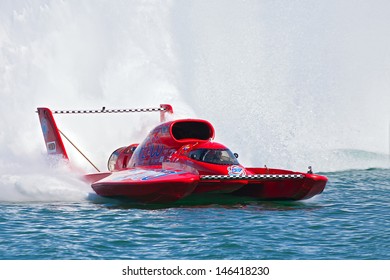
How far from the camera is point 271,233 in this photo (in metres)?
8.65

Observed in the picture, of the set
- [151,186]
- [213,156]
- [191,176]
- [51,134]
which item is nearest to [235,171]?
[213,156]

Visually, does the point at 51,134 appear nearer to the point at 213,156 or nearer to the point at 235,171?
the point at 213,156

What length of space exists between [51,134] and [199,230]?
666cm

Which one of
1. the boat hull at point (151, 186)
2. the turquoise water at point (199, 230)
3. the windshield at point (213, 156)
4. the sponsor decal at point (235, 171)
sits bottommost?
the turquoise water at point (199, 230)

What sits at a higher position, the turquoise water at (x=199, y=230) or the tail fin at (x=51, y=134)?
the tail fin at (x=51, y=134)

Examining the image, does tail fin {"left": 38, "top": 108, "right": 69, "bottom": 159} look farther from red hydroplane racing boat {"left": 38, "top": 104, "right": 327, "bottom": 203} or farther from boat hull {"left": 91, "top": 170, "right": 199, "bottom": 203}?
boat hull {"left": 91, "top": 170, "right": 199, "bottom": 203}

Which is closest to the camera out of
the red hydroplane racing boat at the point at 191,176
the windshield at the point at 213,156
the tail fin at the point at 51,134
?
the red hydroplane racing boat at the point at 191,176

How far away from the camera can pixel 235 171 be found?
1124cm

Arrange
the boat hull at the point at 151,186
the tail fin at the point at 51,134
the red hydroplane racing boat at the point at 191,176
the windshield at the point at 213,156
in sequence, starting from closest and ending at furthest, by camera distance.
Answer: the boat hull at the point at 151,186 → the red hydroplane racing boat at the point at 191,176 → the windshield at the point at 213,156 → the tail fin at the point at 51,134

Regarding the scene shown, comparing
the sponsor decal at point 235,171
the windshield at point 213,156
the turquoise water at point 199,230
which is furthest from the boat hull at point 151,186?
the sponsor decal at point 235,171

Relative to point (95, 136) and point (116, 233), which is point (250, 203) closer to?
point (116, 233)

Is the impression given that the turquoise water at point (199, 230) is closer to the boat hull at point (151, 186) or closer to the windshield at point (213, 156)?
the boat hull at point (151, 186)

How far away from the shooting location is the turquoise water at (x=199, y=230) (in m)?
7.66

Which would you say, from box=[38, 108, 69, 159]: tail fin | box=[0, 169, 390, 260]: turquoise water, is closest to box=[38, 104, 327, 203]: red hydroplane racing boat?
box=[0, 169, 390, 260]: turquoise water
